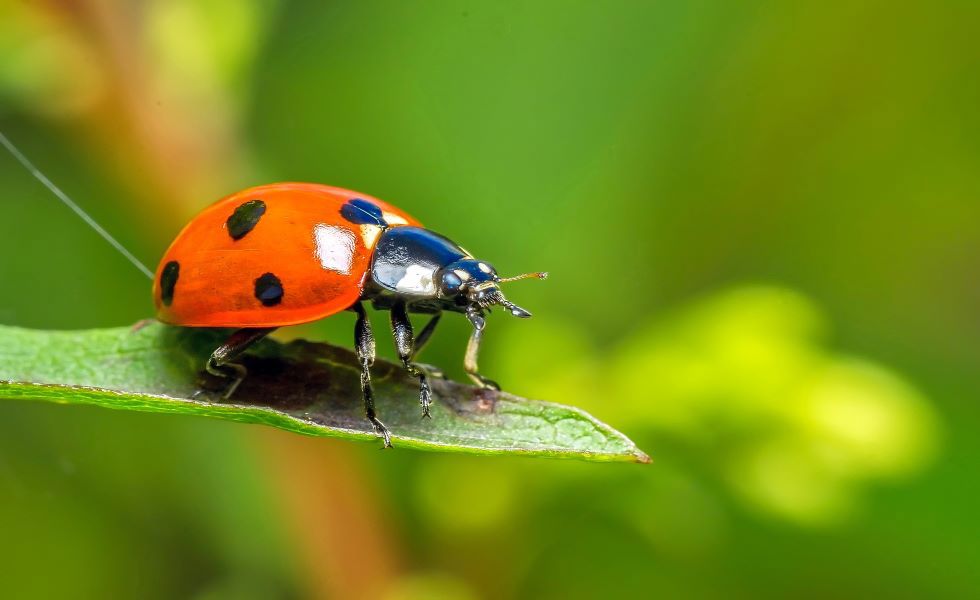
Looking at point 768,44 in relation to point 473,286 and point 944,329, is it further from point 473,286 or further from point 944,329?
point 473,286

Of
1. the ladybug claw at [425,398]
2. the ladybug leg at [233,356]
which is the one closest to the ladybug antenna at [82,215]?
the ladybug leg at [233,356]

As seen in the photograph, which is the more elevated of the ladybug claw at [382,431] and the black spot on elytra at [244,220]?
the black spot on elytra at [244,220]

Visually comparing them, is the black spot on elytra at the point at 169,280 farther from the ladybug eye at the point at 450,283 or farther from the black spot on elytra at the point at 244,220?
the ladybug eye at the point at 450,283

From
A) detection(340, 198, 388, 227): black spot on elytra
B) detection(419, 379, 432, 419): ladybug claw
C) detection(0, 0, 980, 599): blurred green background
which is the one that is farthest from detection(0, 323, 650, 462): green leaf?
detection(0, 0, 980, 599): blurred green background

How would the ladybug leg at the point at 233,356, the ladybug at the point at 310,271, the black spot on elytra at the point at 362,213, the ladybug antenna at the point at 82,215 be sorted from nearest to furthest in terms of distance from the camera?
1. the ladybug leg at the point at 233,356
2. the ladybug at the point at 310,271
3. the black spot on elytra at the point at 362,213
4. the ladybug antenna at the point at 82,215

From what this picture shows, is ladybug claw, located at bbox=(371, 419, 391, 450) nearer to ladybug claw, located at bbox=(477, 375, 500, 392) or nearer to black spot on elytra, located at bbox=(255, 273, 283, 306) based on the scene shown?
ladybug claw, located at bbox=(477, 375, 500, 392)

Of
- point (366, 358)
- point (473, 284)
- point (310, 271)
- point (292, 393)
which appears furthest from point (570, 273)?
point (292, 393)
